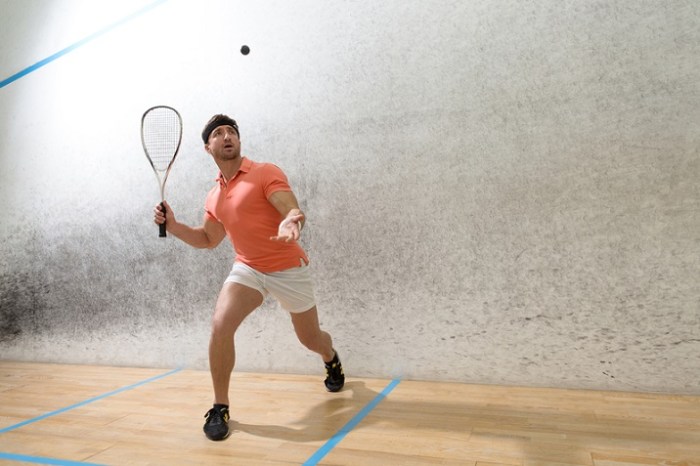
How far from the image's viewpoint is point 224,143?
225 cm

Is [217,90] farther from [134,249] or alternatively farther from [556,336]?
[556,336]

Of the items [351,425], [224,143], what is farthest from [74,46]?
[351,425]

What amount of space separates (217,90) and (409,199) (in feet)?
3.92

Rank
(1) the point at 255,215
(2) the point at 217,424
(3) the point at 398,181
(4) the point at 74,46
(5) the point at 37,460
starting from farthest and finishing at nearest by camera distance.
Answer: (4) the point at 74,46
(3) the point at 398,181
(1) the point at 255,215
(2) the point at 217,424
(5) the point at 37,460

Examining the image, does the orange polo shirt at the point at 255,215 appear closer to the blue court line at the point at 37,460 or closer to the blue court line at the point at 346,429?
the blue court line at the point at 346,429

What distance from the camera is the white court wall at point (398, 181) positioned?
2363 millimetres

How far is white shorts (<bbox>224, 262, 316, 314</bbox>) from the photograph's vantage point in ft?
7.30

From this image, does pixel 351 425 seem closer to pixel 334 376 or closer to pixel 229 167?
pixel 334 376

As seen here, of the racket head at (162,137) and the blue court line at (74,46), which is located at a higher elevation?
the blue court line at (74,46)

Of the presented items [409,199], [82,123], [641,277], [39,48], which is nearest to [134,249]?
[82,123]

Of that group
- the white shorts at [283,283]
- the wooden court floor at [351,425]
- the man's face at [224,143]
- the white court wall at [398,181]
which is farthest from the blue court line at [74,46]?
the wooden court floor at [351,425]

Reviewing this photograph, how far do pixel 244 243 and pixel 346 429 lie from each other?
784mm

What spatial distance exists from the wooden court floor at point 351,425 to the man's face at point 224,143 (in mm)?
1017

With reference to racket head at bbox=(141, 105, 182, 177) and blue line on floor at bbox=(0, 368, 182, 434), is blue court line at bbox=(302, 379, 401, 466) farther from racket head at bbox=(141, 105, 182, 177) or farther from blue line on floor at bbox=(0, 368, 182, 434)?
racket head at bbox=(141, 105, 182, 177)
